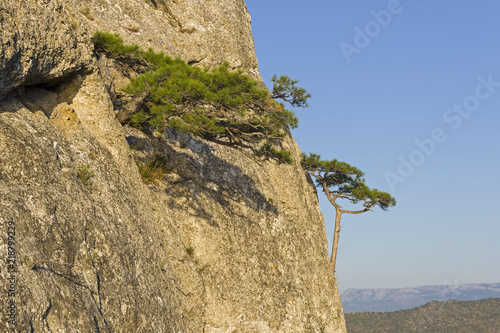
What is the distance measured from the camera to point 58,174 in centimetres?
1213

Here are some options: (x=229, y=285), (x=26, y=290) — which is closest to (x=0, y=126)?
(x=26, y=290)

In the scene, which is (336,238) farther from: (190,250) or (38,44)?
(38,44)

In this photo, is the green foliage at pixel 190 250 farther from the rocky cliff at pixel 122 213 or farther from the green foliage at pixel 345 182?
the green foliage at pixel 345 182

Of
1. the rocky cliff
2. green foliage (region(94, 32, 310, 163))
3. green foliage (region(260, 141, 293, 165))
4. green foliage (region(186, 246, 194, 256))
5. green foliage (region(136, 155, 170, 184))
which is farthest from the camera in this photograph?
green foliage (region(260, 141, 293, 165))

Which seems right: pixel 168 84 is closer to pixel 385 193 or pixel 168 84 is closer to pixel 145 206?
pixel 145 206

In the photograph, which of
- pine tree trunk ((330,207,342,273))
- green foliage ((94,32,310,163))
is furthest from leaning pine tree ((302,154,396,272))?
green foliage ((94,32,310,163))

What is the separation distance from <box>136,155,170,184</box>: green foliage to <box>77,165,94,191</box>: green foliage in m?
6.15

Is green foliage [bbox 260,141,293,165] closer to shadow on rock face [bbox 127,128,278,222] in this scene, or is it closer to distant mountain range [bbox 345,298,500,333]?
shadow on rock face [bbox 127,128,278,222]

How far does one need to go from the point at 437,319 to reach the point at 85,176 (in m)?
177

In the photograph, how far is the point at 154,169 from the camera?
2106 centimetres

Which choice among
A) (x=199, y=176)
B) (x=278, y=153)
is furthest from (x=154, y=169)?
(x=278, y=153)

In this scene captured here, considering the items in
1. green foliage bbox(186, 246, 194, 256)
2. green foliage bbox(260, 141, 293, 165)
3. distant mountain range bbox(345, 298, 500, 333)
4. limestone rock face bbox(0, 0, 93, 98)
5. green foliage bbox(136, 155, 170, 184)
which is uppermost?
limestone rock face bbox(0, 0, 93, 98)

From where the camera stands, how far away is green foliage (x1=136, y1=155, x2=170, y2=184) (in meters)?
20.4

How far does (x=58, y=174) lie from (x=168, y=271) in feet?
20.4
